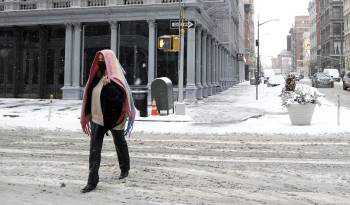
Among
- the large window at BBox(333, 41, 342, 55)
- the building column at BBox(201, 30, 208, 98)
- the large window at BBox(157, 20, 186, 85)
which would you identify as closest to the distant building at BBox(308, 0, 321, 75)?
the large window at BBox(333, 41, 342, 55)

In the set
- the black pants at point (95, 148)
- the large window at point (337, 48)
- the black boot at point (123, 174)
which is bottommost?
the black boot at point (123, 174)

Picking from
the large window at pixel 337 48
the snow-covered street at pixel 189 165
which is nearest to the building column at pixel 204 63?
the snow-covered street at pixel 189 165

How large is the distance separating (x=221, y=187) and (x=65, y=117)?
39.0 ft

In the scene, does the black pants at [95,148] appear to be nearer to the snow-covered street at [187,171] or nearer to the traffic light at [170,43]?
the snow-covered street at [187,171]

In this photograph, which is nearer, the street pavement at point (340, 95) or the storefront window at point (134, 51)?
the street pavement at point (340, 95)

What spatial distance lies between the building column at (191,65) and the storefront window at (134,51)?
271 cm

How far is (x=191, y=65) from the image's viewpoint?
81.7 ft

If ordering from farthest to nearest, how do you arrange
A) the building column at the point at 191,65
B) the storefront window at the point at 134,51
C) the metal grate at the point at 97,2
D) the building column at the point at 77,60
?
the building column at the point at 77,60
the metal grate at the point at 97,2
the storefront window at the point at 134,51
the building column at the point at 191,65

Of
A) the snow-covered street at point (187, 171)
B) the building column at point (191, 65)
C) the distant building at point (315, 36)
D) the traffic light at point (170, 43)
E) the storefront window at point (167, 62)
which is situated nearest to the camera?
the snow-covered street at point (187, 171)

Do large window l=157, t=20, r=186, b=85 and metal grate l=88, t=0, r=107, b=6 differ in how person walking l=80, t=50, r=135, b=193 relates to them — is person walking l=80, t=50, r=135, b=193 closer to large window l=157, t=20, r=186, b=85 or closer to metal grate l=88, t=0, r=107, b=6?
→ large window l=157, t=20, r=186, b=85

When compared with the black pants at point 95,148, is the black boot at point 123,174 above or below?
below

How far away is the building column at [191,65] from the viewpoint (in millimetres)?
24786

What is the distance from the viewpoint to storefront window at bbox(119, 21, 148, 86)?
1020 inches

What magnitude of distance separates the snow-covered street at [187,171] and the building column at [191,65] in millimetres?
14119
